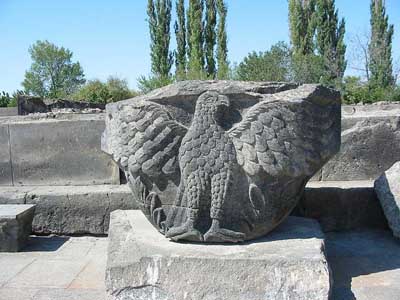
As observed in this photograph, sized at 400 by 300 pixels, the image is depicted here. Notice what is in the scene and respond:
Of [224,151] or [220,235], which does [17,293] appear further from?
[224,151]

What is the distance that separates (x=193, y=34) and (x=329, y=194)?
24401 millimetres

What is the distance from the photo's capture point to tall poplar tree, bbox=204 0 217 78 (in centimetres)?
2655

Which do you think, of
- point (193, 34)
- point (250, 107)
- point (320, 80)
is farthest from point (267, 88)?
point (193, 34)

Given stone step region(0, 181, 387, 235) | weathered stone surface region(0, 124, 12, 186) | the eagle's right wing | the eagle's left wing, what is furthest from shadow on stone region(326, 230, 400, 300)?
weathered stone surface region(0, 124, 12, 186)

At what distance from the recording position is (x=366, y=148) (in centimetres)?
367

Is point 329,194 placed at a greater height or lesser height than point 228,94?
lesser

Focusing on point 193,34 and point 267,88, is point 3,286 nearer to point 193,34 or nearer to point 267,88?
point 267,88

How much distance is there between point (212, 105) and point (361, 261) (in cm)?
135

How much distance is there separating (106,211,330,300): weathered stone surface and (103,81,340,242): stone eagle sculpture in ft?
0.58

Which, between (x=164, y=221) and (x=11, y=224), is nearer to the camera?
(x=164, y=221)

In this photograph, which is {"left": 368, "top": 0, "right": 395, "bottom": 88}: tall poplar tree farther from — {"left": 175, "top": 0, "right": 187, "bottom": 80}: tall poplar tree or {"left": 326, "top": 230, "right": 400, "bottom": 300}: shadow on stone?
{"left": 326, "top": 230, "right": 400, "bottom": 300}: shadow on stone

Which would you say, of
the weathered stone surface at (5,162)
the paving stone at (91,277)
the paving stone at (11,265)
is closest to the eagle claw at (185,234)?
the paving stone at (91,277)

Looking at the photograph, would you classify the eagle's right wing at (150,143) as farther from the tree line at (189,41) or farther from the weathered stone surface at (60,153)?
the tree line at (189,41)

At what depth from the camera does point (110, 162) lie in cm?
397
